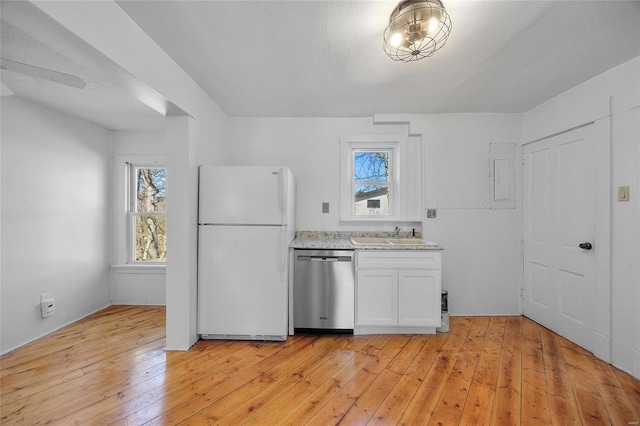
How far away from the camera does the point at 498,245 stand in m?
3.07

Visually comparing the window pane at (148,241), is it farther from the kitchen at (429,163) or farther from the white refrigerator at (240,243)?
the white refrigerator at (240,243)

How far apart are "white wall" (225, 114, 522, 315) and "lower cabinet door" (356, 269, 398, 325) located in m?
0.78

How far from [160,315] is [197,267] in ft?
3.96

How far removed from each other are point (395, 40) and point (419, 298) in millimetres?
2225

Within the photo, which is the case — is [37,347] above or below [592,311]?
below

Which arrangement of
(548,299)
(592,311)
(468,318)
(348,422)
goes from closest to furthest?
(348,422) → (592,311) → (548,299) → (468,318)

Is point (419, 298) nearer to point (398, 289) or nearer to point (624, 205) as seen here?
point (398, 289)

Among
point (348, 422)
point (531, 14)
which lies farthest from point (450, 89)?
point (348, 422)

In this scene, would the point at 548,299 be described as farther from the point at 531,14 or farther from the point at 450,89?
the point at 531,14

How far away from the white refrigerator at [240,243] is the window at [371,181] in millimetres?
1237

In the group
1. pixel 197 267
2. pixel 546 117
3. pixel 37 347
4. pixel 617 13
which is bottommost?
pixel 37 347

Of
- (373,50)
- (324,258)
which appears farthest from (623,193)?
(324,258)

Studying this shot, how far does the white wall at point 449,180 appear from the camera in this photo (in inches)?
121

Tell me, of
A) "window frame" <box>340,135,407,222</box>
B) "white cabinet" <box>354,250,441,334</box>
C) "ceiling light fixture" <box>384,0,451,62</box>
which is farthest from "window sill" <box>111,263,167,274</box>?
"ceiling light fixture" <box>384,0,451,62</box>
